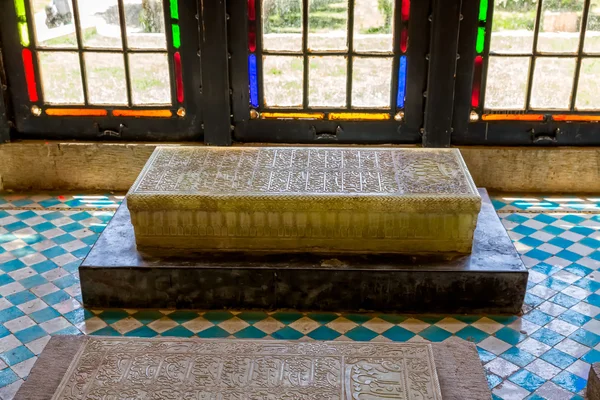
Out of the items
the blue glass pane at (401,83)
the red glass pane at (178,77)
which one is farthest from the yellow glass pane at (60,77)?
the blue glass pane at (401,83)

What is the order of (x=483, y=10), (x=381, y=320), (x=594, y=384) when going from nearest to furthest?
1. (x=594, y=384)
2. (x=381, y=320)
3. (x=483, y=10)

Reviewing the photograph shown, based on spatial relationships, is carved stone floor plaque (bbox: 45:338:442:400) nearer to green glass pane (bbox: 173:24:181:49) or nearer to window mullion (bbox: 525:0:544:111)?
green glass pane (bbox: 173:24:181:49)

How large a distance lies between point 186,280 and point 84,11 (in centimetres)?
281

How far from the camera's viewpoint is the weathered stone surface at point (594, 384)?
3664 mm

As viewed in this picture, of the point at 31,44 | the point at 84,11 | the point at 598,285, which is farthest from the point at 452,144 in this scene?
the point at 31,44

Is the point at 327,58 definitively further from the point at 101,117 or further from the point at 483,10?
the point at 101,117

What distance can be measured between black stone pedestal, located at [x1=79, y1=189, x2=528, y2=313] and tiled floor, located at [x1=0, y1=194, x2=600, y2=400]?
0.09 meters

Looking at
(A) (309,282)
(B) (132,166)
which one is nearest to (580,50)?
(A) (309,282)

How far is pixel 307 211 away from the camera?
15.4 feet

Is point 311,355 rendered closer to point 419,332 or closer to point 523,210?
point 419,332

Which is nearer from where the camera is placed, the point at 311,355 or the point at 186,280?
the point at 311,355

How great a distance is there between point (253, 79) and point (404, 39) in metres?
1.37

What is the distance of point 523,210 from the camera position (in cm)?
609

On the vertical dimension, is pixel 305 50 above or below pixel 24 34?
below
